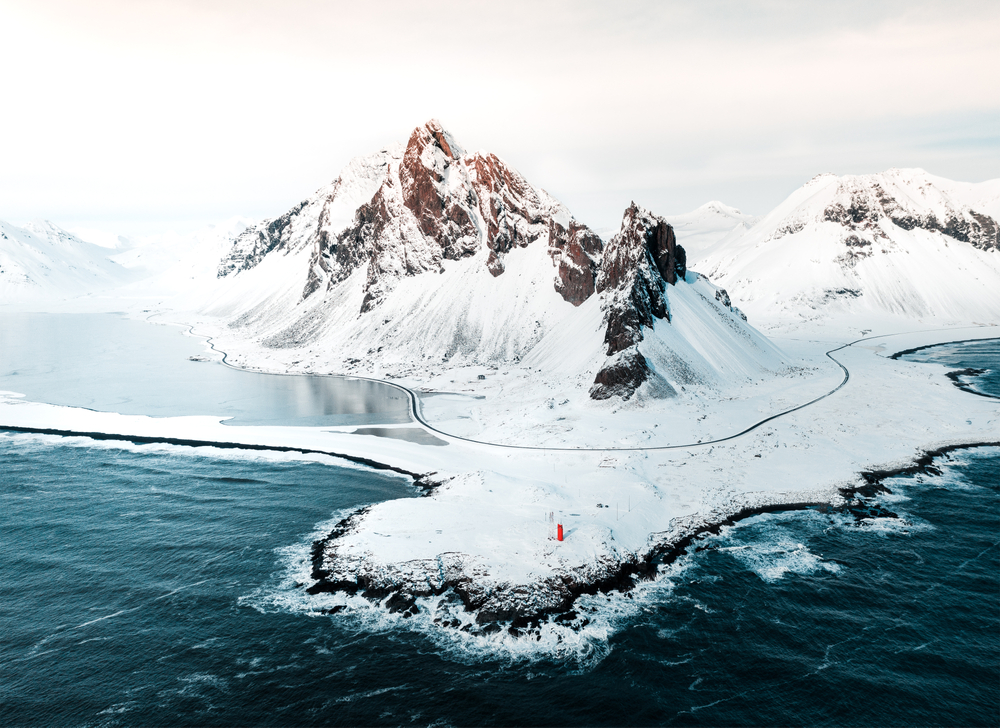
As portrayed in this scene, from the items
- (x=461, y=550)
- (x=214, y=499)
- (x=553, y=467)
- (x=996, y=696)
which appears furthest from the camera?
(x=553, y=467)

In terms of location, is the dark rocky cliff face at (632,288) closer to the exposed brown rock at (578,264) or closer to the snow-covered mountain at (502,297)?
the snow-covered mountain at (502,297)

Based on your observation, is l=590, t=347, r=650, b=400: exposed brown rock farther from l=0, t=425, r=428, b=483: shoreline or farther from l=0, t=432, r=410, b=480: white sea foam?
l=0, t=432, r=410, b=480: white sea foam

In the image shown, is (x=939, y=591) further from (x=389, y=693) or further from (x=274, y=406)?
(x=274, y=406)

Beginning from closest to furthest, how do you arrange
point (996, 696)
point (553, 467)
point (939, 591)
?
point (996, 696), point (939, 591), point (553, 467)

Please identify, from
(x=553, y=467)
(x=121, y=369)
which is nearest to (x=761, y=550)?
(x=553, y=467)

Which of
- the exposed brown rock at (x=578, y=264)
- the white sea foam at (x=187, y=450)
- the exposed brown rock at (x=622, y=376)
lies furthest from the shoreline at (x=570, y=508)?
the exposed brown rock at (x=578, y=264)

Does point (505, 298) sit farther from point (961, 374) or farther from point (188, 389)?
point (961, 374)

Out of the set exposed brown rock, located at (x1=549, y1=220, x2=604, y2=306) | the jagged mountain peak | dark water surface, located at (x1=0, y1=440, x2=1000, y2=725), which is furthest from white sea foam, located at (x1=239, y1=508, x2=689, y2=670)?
the jagged mountain peak
